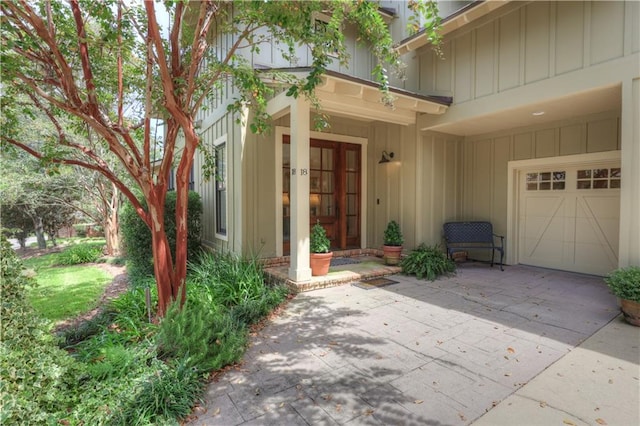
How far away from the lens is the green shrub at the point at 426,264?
17.7 feet

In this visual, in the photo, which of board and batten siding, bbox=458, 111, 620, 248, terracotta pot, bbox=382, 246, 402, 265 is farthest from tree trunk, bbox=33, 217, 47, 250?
board and batten siding, bbox=458, 111, 620, 248

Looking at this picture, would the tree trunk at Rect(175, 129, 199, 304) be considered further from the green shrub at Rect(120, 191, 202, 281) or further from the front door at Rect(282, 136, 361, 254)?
the green shrub at Rect(120, 191, 202, 281)

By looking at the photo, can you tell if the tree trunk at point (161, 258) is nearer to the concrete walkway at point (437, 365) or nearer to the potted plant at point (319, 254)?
the concrete walkway at point (437, 365)

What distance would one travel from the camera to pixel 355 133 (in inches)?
277

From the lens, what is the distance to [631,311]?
11.1 ft

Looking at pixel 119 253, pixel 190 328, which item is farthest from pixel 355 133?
pixel 119 253

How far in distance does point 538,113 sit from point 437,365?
4751 millimetres

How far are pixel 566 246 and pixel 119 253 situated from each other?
13.0 m

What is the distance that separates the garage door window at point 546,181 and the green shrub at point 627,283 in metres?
2.64

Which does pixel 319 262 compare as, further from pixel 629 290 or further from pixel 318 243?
pixel 629 290

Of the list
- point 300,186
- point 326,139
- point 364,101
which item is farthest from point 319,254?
point 326,139

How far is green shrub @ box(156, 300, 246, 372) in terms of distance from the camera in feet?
8.44

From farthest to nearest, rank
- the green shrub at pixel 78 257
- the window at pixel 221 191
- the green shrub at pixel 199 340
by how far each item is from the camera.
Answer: the green shrub at pixel 78 257 < the window at pixel 221 191 < the green shrub at pixel 199 340

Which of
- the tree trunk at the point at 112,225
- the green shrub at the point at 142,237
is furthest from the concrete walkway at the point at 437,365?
the tree trunk at the point at 112,225
